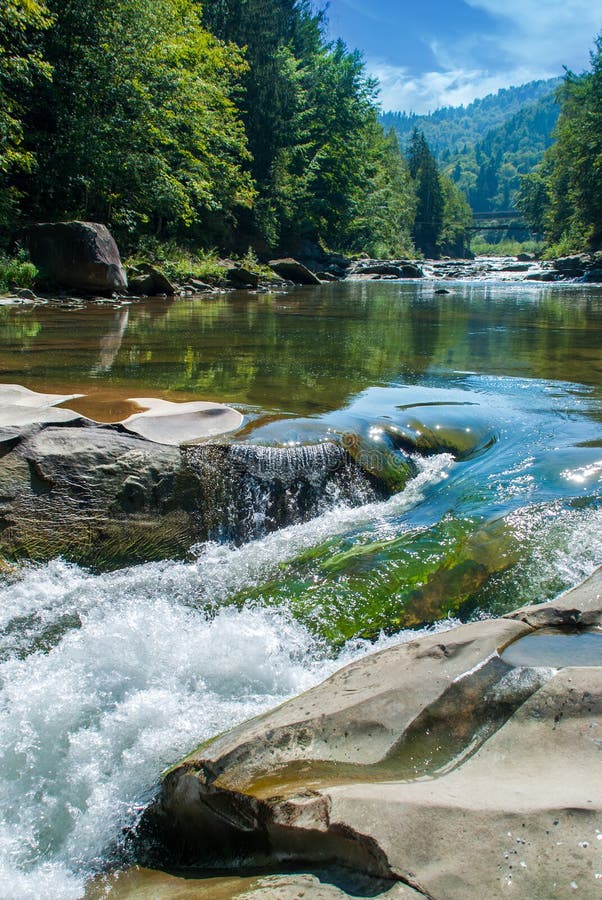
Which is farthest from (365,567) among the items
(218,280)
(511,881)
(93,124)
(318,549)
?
→ (218,280)

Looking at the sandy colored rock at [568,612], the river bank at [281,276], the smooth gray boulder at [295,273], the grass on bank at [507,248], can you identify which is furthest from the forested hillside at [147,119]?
the grass on bank at [507,248]

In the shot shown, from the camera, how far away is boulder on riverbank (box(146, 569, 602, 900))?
1521 millimetres

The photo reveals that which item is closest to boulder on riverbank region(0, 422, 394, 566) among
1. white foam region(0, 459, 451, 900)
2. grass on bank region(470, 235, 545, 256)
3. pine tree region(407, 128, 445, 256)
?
white foam region(0, 459, 451, 900)

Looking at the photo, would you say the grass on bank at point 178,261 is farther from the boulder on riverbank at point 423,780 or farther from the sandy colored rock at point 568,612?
the boulder on riverbank at point 423,780

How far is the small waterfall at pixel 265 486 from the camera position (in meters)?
4.73

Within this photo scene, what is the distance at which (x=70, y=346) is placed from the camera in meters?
8.96

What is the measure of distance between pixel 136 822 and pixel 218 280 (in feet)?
75.0

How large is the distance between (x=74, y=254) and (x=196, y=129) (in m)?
9.46

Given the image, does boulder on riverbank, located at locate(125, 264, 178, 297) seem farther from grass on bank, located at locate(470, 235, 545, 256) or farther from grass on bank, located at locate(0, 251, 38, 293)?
grass on bank, located at locate(470, 235, 545, 256)

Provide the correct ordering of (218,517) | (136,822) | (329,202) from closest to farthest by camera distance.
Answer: (136,822), (218,517), (329,202)

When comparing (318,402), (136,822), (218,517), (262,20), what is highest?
(262,20)

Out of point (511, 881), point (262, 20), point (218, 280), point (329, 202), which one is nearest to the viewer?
point (511, 881)

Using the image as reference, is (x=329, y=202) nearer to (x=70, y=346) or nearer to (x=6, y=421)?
(x=70, y=346)

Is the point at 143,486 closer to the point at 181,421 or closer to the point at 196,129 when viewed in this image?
the point at 181,421
